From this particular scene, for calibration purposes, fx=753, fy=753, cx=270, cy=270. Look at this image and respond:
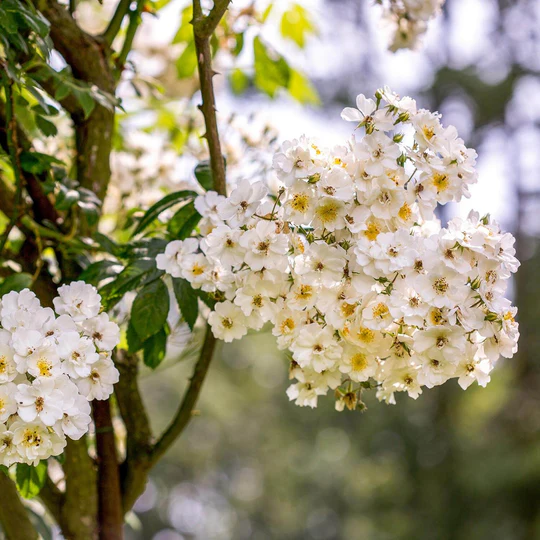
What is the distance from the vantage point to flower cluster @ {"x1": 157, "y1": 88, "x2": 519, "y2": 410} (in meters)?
0.76

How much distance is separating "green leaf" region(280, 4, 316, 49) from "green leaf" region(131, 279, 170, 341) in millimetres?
874

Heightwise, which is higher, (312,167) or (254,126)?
(254,126)

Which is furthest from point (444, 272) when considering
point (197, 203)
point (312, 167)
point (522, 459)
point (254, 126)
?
point (522, 459)

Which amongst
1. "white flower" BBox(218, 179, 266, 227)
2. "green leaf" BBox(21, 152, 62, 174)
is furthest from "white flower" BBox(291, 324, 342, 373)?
"green leaf" BBox(21, 152, 62, 174)

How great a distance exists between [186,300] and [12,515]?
0.38m

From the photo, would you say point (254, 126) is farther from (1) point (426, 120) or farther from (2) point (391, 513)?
(2) point (391, 513)

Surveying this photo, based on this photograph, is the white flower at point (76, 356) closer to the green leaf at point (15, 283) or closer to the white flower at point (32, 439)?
the white flower at point (32, 439)

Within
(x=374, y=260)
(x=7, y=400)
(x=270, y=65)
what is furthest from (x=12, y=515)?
(x=270, y=65)

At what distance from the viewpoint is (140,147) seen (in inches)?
68.5

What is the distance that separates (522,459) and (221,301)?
7105 mm

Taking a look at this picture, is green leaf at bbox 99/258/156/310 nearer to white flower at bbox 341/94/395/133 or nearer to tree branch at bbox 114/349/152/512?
tree branch at bbox 114/349/152/512

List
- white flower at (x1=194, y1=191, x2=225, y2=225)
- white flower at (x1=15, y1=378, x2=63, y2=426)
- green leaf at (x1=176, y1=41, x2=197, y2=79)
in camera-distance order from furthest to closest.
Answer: green leaf at (x1=176, y1=41, x2=197, y2=79) < white flower at (x1=194, y1=191, x2=225, y2=225) < white flower at (x1=15, y1=378, x2=63, y2=426)

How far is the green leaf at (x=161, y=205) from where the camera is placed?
1026mm

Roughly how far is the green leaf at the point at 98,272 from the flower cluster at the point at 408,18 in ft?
2.30
